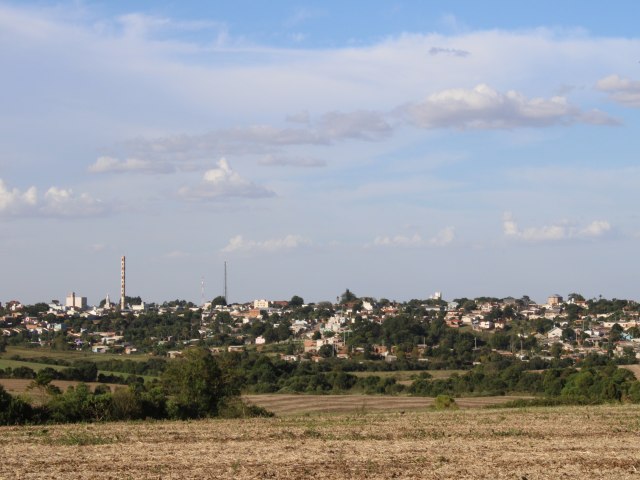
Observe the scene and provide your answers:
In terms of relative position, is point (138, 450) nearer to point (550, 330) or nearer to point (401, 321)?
point (401, 321)

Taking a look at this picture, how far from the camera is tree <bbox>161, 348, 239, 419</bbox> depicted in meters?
45.1

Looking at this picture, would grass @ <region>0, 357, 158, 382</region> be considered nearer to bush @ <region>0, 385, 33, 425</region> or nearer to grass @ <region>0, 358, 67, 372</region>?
grass @ <region>0, 358, 67, 372</region>

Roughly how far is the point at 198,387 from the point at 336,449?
64.6ft

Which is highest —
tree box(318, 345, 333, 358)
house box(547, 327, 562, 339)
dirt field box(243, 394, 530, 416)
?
house box(547, 327, 562, 339)

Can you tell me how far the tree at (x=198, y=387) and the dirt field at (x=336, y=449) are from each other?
8085 mm

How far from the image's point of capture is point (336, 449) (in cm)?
2652

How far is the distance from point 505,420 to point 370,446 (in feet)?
Answer: 34.9

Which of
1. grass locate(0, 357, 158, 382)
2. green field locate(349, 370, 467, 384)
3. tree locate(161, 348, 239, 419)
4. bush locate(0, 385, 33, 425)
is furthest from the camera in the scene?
green field locate(349, 370, 467, 384)

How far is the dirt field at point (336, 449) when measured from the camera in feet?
72.6

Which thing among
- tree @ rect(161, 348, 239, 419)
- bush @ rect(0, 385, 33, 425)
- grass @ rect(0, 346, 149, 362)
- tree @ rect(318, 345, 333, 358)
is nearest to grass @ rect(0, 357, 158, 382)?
grass @ rect(0, 346, 149, 362)

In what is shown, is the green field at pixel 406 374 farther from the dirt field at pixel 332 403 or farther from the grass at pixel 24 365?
the grass at pixel 24 365

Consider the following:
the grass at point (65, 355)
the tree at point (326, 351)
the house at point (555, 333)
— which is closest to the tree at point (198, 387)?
the grass at point (65, 355)

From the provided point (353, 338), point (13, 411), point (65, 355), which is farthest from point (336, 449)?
point (353, 338)

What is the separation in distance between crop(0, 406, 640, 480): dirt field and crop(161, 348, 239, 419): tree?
26.5 feet
